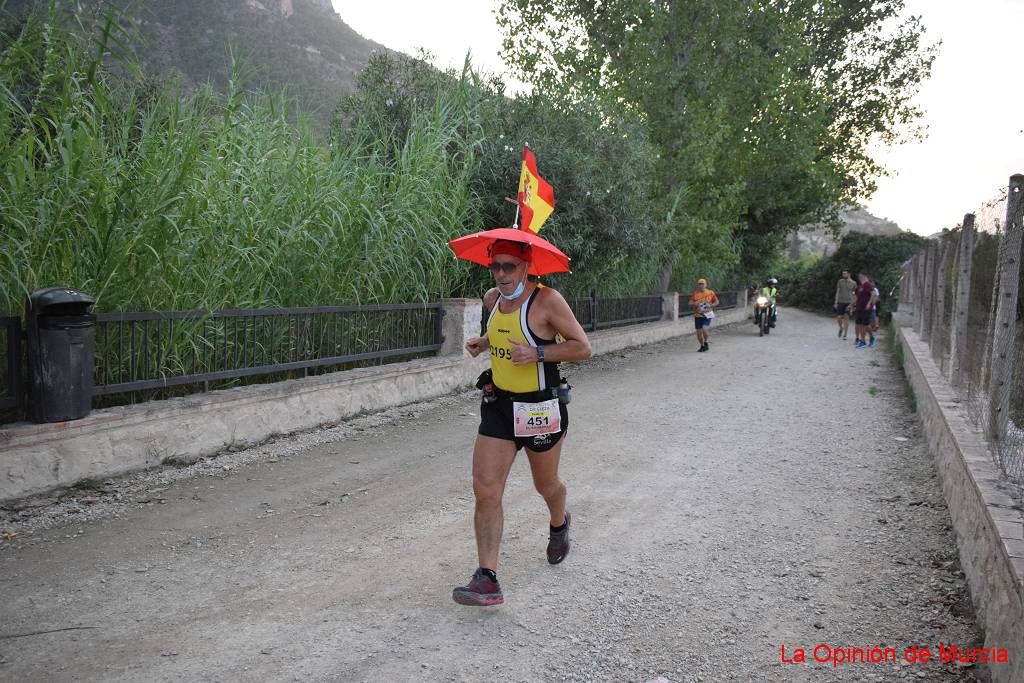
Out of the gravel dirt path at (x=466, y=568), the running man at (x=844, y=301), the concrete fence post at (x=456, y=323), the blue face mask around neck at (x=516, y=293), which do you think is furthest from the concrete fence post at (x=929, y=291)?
the blue face mask around neck at (x=516, y=293)

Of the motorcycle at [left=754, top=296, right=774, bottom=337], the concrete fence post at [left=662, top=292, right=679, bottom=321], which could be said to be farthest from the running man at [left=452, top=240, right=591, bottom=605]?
the motorcycle at [left=754, top=296, right=774, bottom=337]

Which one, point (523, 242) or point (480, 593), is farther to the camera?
point (523, 242)

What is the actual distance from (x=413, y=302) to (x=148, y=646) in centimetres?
655

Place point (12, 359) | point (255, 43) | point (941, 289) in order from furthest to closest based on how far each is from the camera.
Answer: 1. point (941, 289)
2. point (255, 43)
3. point (12, 359)

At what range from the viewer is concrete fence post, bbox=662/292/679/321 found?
20391mm

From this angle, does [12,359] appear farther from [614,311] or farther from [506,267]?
[614,311]

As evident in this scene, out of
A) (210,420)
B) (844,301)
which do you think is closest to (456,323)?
(210,420)

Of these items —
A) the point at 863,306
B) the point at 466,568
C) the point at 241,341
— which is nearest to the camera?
the point at 466,568

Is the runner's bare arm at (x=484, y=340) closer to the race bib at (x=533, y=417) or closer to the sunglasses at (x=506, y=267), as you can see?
the sunglasses at (x=506, y=267)

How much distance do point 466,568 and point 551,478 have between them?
72 centimetres

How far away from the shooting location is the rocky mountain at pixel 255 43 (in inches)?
287

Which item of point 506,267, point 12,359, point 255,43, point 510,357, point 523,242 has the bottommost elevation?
point 12,359

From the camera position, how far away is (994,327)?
482cm

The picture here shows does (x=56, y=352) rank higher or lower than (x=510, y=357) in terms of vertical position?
lower
